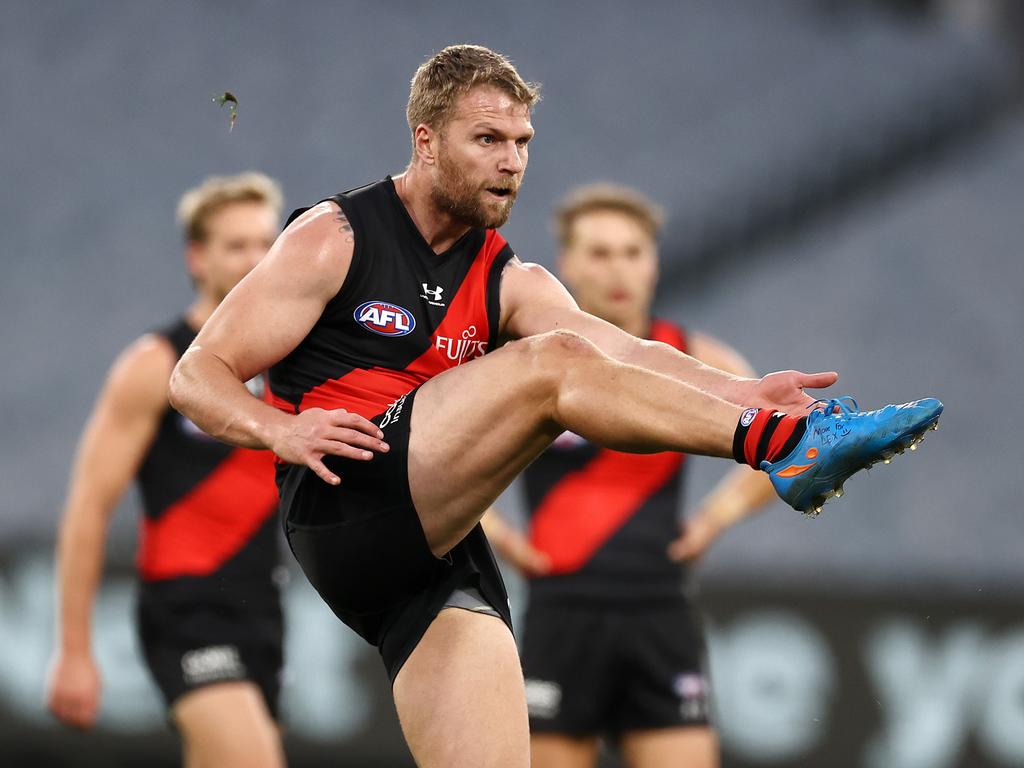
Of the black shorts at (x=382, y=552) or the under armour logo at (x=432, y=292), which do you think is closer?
the black shorts at (x=382, y=552)

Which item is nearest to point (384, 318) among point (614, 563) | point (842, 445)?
point (842, 445)

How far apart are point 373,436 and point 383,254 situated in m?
0.65

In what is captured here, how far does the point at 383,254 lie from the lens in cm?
421

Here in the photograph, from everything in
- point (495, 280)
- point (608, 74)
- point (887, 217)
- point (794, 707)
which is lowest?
point (794, 707)

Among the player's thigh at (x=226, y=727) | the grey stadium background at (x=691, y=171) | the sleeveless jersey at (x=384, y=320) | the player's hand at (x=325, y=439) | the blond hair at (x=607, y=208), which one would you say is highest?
the grey stadium background at (x=691, y=171)

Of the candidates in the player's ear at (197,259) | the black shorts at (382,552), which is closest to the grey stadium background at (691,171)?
the player's ear at (197,259)

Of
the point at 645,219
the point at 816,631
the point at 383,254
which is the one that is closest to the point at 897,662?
the point at 816,631

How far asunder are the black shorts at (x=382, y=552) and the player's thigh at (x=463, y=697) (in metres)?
0.06

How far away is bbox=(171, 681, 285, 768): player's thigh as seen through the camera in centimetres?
546

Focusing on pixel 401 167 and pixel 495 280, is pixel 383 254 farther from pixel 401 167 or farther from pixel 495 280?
pixel 401 167

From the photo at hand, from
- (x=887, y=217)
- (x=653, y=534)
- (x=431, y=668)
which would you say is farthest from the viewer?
(x=887, y=217)

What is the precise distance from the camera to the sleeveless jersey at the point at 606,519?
6223mm

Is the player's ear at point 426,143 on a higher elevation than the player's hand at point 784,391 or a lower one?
higher

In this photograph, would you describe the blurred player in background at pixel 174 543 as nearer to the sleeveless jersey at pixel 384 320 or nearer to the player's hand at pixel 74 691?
the player's hand at pixel 74 691
